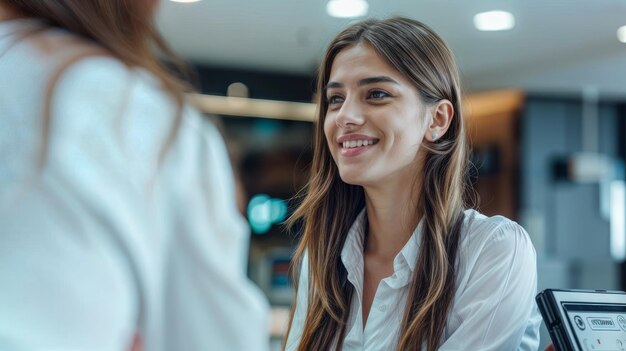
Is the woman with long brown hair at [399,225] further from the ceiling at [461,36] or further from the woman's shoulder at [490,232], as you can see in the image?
the ceiling at [461,36]

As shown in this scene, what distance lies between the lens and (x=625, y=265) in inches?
331

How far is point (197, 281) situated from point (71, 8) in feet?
0.62

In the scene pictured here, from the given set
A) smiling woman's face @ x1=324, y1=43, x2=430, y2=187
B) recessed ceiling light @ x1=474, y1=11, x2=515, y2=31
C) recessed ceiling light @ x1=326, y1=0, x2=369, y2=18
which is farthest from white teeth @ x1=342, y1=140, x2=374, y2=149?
recessed ceiling light @ x1=474, y1=11, x2=515, y2=31

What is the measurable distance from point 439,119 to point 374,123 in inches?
6.4

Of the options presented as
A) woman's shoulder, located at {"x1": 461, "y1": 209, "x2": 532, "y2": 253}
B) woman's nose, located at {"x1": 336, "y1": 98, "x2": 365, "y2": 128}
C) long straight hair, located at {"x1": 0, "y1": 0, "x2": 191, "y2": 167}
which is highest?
woman's nose, located at {"x1": 336, "y1": 98, "x2": 365, "y2": 128}

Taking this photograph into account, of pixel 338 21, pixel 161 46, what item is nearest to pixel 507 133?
pixel 338 21

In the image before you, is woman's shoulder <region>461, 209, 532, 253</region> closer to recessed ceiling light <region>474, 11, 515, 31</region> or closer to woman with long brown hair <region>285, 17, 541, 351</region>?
woman with long brown hair <region>285, 17, 541, 351</region>

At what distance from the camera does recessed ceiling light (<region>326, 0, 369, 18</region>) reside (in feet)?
16.5

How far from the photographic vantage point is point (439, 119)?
1737 mm

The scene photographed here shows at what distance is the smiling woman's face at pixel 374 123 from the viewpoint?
1.64 m

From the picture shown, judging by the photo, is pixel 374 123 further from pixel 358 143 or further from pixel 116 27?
pixel 116 27

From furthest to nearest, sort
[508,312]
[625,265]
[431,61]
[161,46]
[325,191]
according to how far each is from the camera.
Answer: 1. [625,265]
2. [325,191]
3. [431,61]
4. [508,312]
5. [161,46]

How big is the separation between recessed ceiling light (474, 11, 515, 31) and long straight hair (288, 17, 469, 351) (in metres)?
3.72

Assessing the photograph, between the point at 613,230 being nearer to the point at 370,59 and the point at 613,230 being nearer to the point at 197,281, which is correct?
the point at 370,59
